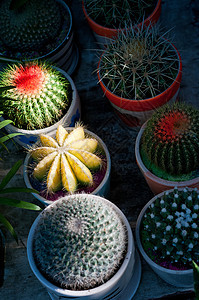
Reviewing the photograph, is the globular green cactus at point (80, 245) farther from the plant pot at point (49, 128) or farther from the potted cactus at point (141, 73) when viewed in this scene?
the potted cactus at point (141, 73)

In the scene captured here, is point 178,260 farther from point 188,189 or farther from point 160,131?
point 160,131

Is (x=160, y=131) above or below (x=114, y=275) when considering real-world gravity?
above

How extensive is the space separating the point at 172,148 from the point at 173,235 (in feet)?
1.31

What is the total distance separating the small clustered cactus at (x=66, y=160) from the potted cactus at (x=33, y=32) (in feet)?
2.42

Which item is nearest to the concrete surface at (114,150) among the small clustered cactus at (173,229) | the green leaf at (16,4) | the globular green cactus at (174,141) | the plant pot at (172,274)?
the plant pot at (172,274)

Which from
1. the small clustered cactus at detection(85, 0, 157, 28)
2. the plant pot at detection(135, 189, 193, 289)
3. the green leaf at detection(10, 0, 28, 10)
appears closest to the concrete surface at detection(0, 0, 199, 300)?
the plant pot at detection(135, 189, 193, 289)

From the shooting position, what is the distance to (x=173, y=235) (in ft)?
5.94

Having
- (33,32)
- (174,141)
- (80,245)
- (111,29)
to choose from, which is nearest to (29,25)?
(33,32)

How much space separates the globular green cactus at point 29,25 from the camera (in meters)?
2.58

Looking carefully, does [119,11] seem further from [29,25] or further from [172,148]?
[172,148]

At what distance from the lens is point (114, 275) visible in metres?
1.75

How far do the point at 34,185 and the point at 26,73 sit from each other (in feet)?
1.99

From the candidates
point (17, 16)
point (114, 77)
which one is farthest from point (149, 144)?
point (17, 16)

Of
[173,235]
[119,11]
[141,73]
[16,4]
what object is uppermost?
[16,4]
